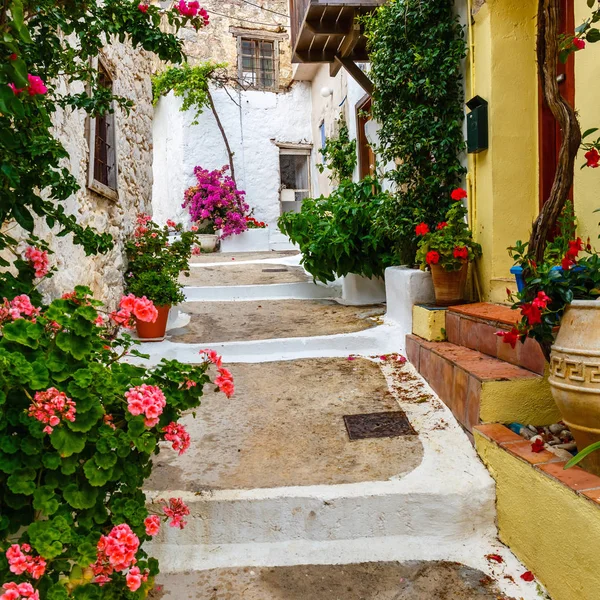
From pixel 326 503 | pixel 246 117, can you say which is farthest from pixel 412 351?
pixel 246 117

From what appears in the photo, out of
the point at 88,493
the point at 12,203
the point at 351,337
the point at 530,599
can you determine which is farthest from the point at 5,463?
the point at 351,337

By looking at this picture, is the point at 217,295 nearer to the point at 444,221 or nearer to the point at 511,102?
the point at 444,221

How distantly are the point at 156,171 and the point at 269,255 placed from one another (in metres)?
4.03

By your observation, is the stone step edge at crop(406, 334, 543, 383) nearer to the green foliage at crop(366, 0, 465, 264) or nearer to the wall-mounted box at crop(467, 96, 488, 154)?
the green foliage at crop(366, 0, 465, 264)

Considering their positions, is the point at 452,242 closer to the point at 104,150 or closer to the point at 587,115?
the point at 587,115

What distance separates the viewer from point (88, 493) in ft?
5.02

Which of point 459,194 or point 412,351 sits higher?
point 459,194

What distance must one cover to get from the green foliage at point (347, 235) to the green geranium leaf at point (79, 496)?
358 centimetres

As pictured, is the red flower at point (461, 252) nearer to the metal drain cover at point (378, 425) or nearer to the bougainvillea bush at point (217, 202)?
the metal drain cover at point (378, 425)

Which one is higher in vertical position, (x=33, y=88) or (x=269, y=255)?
(x=33, y=88)

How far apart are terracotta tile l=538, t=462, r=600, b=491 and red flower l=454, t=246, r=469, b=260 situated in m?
1.86

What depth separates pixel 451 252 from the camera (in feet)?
12.2

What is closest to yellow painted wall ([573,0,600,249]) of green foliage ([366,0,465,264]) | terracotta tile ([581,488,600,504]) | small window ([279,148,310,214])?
green foliage ([366,0,465,264])

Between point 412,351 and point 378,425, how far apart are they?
0.99m
